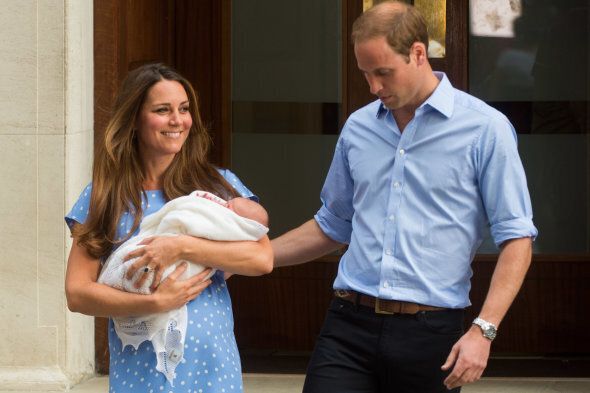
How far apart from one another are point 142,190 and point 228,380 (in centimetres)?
59

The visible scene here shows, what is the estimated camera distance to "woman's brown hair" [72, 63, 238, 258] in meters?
3.54

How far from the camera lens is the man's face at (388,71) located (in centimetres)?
361

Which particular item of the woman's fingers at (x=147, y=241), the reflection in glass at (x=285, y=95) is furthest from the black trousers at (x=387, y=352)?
the reflection in glass at (x=285, y=95)

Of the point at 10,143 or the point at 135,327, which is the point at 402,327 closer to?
the point at 135,327

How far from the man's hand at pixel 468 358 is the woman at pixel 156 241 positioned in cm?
57

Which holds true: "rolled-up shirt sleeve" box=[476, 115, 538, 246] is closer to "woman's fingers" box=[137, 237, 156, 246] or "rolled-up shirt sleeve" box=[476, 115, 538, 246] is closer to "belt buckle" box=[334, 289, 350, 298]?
"belt buckle" box=[334, 289, 350, 298]

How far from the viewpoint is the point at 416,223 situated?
371 centimetres

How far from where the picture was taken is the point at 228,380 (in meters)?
3.53

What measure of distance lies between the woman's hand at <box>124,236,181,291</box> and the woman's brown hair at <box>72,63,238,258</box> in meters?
0.12

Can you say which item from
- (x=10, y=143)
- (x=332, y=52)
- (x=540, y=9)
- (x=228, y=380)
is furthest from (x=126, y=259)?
(x=540, y=9)

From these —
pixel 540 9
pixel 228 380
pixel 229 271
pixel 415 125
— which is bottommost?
pixel 228 380

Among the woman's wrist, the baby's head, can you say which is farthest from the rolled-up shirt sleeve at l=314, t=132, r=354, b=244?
the woman's wrist

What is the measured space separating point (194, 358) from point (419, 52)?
1.08 metres

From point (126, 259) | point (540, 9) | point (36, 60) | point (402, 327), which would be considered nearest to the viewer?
point (126, 259)
